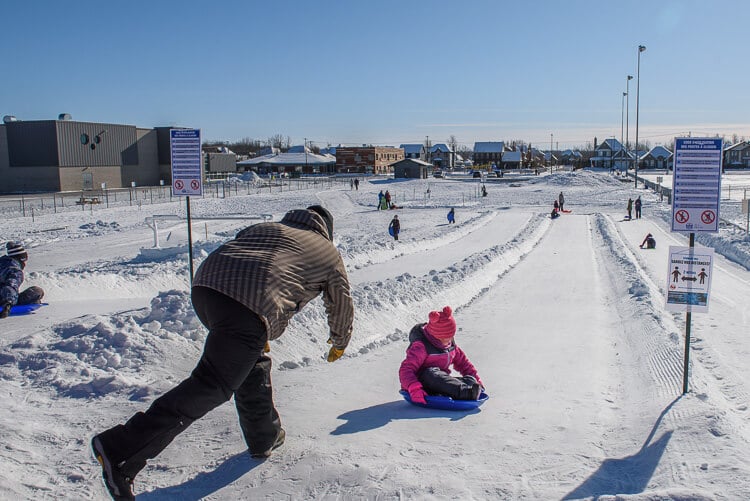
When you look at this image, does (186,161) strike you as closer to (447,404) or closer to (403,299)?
(403,299)

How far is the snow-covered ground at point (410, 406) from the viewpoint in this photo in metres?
4.27

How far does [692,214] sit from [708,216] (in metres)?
0.15

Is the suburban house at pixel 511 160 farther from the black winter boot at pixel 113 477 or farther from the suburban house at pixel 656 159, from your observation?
the black winter boot at pixel 113 477

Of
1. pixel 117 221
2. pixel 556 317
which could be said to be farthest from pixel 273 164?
pixel 556 317

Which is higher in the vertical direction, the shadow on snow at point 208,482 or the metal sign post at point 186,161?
the metal sign post at point 186,161

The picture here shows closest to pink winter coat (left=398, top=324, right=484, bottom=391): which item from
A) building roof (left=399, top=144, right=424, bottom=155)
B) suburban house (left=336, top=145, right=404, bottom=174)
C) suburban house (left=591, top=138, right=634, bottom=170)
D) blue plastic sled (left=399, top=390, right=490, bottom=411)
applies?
blue plastic sled (left=399, top=390, right=490, bottom=411)

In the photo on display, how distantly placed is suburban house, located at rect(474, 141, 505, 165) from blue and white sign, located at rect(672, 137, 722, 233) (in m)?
149

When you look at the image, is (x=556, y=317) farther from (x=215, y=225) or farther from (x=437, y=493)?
(x=215, y=225)

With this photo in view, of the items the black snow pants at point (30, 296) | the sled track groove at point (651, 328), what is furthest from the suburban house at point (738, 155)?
the black snow pants at point (30, 296)

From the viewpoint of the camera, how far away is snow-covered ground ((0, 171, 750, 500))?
4.27 meters

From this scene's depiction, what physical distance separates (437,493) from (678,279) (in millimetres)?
3962

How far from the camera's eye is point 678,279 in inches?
261

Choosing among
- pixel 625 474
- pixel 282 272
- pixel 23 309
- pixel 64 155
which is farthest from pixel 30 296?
pixel 64 155

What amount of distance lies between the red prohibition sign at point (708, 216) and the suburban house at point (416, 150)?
146 metres
